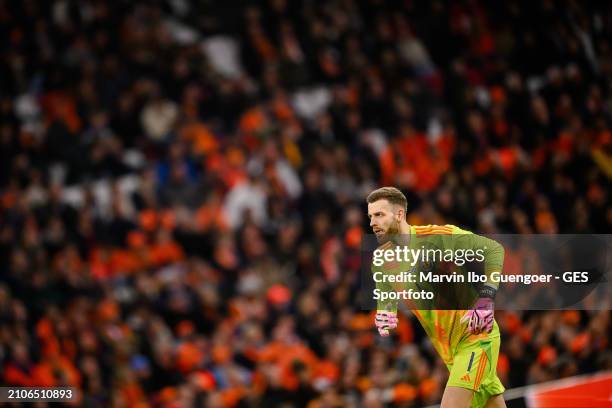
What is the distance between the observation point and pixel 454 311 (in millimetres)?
6340

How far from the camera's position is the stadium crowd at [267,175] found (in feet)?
35.6

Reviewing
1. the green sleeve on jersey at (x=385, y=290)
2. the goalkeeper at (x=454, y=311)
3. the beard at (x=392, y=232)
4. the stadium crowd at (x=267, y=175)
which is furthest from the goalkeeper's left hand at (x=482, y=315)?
the stadium crowd at (x=267, y=175)

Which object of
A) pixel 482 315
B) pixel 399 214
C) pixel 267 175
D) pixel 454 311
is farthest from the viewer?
pixel 267 175

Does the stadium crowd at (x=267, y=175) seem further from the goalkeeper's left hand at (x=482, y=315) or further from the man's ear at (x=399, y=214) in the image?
the man's ear at (x=399, y=214)

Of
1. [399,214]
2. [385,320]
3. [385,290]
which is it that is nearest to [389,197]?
[399,214]

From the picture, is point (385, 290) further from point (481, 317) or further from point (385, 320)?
point (481, 317)

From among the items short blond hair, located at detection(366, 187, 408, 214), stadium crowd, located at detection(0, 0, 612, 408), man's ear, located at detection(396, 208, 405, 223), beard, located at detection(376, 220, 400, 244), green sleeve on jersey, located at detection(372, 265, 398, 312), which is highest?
stadium crowd, located at detection(0, 0, 612, 408)

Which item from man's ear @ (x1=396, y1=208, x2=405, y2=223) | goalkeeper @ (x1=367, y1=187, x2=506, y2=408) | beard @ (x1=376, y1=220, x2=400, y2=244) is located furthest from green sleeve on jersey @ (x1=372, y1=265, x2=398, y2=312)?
man's ear @ (x1=396, y1=208, x2=405, y2=223)

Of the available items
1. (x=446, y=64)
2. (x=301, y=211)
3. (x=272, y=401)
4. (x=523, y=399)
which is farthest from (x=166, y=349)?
(x=446, y=64)

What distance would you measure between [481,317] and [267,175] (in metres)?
7.60

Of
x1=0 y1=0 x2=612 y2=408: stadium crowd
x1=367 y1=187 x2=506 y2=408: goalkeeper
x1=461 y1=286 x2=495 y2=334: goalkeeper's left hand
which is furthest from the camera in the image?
x1=0 y1=0 x2=612 y2=408: stadium crowd

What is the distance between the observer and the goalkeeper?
6133 mm

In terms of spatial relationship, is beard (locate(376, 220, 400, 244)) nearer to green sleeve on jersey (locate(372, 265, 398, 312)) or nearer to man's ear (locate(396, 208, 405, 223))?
man's ear (locate(396, 208, 405, 223))

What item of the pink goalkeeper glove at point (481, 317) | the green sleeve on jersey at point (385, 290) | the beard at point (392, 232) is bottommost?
the pink goalkeeper glove at point (481, 317)
